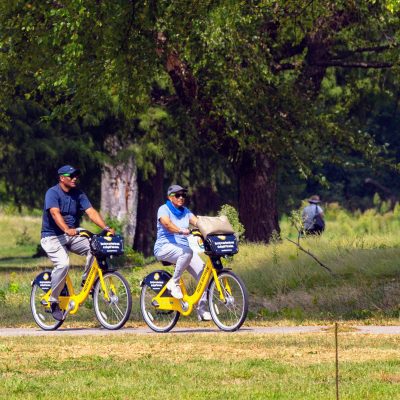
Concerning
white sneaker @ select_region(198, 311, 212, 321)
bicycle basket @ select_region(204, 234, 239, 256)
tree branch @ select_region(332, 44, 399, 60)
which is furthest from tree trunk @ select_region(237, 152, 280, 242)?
bicycle basket @ select_region(204, 234, 239, 256)

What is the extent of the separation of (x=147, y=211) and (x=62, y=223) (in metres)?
19.3

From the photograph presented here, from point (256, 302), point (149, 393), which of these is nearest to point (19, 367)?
point (149, 393)

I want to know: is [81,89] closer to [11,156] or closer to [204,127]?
[204,127]

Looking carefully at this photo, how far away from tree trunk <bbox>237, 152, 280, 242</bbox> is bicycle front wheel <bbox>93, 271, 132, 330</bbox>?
8.89 metres

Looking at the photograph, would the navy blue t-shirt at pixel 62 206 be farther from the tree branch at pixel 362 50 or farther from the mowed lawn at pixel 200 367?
the tree branch at pixel 362 50

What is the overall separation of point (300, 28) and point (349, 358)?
482 inches

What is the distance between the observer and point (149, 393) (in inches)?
372

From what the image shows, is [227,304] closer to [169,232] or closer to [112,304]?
[169,232]

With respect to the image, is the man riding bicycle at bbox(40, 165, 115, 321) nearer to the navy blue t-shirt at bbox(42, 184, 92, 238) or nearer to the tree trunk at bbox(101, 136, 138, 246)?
the navy blue t-shirt at bbox(42, 184, 92, 238)

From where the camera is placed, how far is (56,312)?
15.4m

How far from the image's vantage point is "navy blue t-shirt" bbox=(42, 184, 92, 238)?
1494cm

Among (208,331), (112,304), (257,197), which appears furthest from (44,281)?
(257,197)

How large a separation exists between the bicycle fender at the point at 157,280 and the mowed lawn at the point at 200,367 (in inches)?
63.2

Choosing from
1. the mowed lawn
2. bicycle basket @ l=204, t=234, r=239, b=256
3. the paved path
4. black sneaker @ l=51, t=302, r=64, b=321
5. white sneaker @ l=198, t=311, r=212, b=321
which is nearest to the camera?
the mowed lawn
